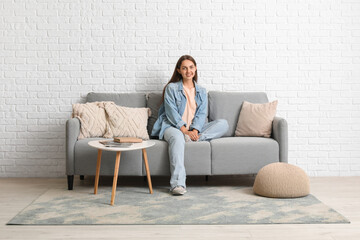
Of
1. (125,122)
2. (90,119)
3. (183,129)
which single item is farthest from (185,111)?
(90,119)

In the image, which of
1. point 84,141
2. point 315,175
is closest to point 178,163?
point 84,141

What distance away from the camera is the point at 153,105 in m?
4.17

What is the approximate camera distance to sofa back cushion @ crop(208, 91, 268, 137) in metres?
4.15

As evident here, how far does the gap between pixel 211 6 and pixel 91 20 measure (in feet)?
4.14

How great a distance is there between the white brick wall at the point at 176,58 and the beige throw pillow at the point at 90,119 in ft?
1.65

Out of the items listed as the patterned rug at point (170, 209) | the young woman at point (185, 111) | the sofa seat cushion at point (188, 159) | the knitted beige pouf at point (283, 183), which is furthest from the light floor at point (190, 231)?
the young woman at point (185, 111)

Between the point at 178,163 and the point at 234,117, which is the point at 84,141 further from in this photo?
the point at 234,117

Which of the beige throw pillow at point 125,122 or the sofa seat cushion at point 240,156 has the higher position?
the beige throw pillow at point 125,122

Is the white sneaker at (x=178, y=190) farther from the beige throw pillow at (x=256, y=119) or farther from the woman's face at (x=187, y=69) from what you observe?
A: the woman's face at (x=187, y=69)

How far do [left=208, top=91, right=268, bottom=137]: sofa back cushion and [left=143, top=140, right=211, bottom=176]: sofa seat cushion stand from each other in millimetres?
583

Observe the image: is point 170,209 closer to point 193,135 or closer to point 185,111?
point 193,135

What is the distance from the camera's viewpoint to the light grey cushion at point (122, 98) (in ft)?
13.6

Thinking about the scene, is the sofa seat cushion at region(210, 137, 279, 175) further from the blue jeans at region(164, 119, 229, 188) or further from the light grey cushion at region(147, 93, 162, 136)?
the light grey cushion at region(147, 93, 162, 136)

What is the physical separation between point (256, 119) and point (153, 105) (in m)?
1.04
